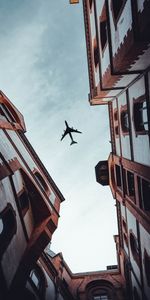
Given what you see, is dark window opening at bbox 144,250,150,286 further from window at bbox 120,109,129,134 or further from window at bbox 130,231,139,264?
window at bbox 120,109,129,134

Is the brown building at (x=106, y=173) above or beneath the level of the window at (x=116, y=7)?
beneath

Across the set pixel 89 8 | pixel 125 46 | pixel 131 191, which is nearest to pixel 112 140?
pixel 131 191

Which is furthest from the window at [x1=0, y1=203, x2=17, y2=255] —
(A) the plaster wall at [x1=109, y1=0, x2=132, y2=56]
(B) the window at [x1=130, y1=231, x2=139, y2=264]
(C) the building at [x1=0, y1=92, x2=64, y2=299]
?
(B) the window at [x1=130, y1=231, x2=139, y2=264]

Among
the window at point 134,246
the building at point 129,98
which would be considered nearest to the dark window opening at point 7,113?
the building at point 129,98

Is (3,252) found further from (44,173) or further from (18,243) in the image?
(44,173)

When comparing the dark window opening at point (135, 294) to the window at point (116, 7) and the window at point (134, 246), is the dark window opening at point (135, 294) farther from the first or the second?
the window at point (116, 7)

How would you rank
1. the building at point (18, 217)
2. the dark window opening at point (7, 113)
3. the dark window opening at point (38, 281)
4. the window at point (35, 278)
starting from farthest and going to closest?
the dark window opening at point (7, 113), the window at point (35, 278), the dark window opening at point (38, 281), the building at point (18, 217)
